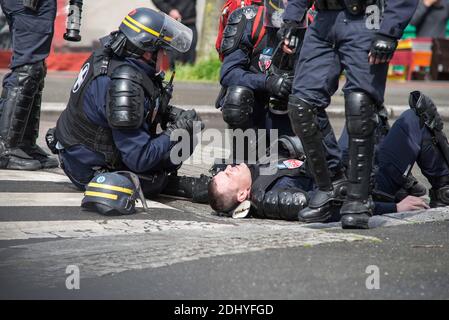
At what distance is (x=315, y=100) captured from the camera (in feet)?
20.9

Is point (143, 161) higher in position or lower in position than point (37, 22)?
lower

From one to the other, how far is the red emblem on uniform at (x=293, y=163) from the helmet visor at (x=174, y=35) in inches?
40.7

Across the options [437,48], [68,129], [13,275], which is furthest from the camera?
[437,48]

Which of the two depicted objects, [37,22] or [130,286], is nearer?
[130,286]

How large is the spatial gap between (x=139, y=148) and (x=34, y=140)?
1.81 meters

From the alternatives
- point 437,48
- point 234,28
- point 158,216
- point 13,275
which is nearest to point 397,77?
point 437,48

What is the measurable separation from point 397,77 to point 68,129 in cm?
1210

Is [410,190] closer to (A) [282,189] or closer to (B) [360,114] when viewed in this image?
(A) [282,189]

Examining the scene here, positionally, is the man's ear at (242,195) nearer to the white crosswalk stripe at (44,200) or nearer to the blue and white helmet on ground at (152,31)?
the white crosswalk stripe at (44,200)

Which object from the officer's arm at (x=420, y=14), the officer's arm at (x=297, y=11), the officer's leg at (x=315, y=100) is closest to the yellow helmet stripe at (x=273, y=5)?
the officer's arm at (x=297, y=11)

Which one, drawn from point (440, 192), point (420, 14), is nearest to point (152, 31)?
point (440, 192)

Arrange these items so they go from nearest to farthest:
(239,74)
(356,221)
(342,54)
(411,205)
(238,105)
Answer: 1. (356,221)
2. (342,54)
3. (411,205)
4. (238,105)
5. (239,74)

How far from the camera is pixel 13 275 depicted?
5.07 metres
